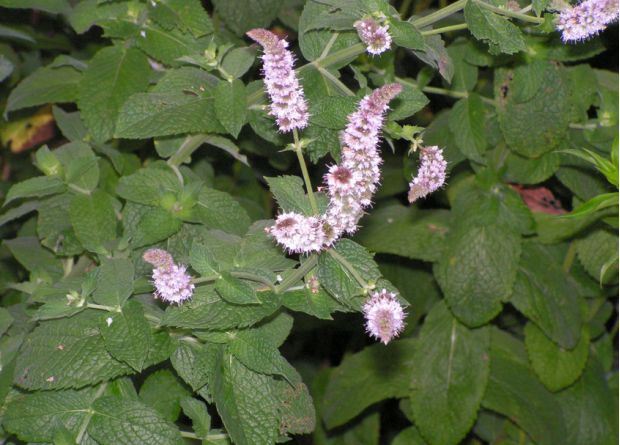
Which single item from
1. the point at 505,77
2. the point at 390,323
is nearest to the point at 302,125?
the point at 390,323

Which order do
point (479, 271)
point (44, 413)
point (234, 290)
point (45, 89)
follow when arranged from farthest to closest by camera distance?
1. point (479, 271)
2. point (45, 89)
3. point (44, 413)
4. point (234, 290)

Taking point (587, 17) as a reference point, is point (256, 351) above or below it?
below

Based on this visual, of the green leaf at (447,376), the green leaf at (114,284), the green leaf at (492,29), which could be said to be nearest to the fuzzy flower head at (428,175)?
the green leaf at (492,29)

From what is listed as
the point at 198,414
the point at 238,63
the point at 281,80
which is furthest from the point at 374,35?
the point at 198,414

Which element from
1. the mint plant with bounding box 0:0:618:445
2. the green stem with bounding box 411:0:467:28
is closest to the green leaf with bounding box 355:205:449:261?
the mint plant with bounding box 0:0:618:445

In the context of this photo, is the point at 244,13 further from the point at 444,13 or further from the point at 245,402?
the point at 245,402

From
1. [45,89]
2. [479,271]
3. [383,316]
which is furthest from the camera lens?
[479,271]
